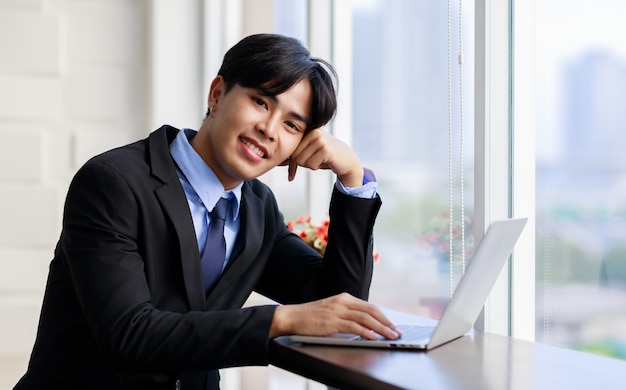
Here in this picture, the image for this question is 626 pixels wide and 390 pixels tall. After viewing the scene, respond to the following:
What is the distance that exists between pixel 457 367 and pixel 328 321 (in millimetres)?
236

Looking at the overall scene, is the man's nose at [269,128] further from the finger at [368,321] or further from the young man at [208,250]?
the finger at [368,321]

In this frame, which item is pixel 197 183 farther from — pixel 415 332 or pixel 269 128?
pixel 415 332

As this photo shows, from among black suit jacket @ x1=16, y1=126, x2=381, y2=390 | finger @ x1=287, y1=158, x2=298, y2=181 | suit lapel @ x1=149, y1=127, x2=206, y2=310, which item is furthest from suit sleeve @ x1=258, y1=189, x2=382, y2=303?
suit lapel @ x1=149, y1=127, x2=206, y2=310

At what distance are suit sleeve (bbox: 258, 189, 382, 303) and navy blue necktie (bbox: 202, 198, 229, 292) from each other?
8.6 inches

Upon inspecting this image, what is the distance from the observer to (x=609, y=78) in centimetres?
174

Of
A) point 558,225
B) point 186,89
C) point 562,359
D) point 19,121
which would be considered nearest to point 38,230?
point 19,121

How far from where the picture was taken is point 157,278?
1527 mm

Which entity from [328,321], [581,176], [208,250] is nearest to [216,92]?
[208,250]

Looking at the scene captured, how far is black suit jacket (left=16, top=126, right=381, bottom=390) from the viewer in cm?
133

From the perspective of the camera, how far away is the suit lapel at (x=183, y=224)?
5.02 feet

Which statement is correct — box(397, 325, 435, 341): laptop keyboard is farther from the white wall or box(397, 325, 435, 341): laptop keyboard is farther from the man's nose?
the white wall

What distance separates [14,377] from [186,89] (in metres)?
1.37

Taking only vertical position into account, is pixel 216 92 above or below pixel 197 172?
above

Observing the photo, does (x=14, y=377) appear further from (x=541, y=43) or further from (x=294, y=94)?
(x=541, y=43)
